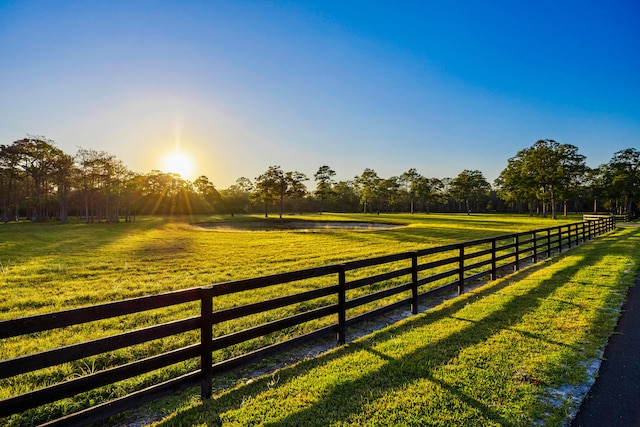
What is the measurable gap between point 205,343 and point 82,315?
1.27 m

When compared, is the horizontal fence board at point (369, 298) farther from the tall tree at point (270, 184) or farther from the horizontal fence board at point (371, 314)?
the tall tree at point (270, 184)

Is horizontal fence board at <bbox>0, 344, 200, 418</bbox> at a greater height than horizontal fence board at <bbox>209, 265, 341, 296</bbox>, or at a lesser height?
lesser

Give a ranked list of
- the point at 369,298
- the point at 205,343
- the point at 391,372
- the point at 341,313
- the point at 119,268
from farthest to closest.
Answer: the point at 119,268 < the point at 369,298 < the point at 341,313 < the point at 391,372 < the point at 205,343

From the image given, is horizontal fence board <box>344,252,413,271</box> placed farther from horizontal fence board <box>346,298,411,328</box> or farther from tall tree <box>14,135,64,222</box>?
tall tree <box>14,135,64,222</box>

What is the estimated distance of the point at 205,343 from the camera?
3717mm

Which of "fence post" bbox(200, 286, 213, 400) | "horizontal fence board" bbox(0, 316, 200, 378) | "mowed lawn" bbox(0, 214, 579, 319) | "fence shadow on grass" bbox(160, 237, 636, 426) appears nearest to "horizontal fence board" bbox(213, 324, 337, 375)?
"fence post" bbox(200, 286, 213, 400)

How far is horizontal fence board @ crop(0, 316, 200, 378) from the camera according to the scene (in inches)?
102

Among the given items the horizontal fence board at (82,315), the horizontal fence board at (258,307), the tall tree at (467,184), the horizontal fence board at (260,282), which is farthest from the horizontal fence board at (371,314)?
the tall tree at (467,184)

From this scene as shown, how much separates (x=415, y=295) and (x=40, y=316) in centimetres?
609

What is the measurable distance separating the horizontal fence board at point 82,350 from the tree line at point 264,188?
53.1m

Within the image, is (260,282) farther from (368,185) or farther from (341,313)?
(368,185)

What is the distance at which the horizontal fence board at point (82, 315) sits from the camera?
2639mm

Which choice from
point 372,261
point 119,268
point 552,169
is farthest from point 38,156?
point 552,169

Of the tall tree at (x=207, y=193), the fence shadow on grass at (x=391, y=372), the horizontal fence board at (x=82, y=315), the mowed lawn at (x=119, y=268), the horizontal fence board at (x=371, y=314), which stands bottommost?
the mowed lawn at (x=119, y=268)
